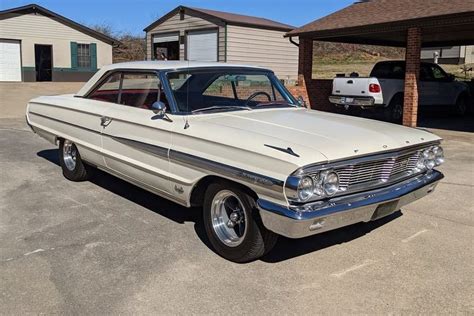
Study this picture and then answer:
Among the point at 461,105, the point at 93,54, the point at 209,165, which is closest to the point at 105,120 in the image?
the point at 209,165

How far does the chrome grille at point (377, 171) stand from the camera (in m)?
3.77

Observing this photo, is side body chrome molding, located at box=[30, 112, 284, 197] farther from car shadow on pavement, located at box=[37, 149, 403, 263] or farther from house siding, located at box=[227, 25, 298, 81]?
house siding, located at box=[227, 25, 298, 81]

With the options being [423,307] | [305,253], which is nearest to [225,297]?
[305,253]

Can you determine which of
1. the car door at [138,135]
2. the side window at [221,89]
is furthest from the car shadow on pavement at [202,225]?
the side window at [221,89]

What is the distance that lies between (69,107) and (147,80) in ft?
5.16

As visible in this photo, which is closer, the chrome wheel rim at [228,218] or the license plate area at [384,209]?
the license plate area at [384,209]

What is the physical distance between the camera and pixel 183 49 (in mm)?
24078

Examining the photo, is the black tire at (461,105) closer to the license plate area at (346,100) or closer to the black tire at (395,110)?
the black tire at (395,110)

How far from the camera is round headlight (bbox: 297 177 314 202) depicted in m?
3.47

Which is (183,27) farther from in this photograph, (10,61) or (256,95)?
(256,95)

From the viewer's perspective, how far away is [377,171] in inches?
158

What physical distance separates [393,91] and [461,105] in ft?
12.4

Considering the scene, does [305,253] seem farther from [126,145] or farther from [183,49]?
[183,49]

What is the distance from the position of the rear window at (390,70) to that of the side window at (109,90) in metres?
10.7
